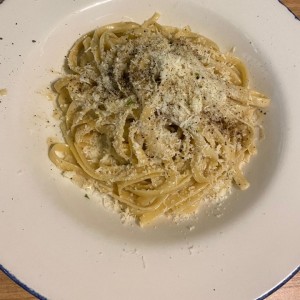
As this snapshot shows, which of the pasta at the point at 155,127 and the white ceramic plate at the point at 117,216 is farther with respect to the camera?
the pasta at the point at 155,127

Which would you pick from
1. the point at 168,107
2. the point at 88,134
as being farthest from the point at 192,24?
the point at 88,134

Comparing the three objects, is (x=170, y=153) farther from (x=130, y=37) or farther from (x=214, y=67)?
(x=130, y=37)

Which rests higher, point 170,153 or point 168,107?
point 168,107

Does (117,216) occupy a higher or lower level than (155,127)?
lower

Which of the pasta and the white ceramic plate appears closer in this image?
the white ceramic plate
